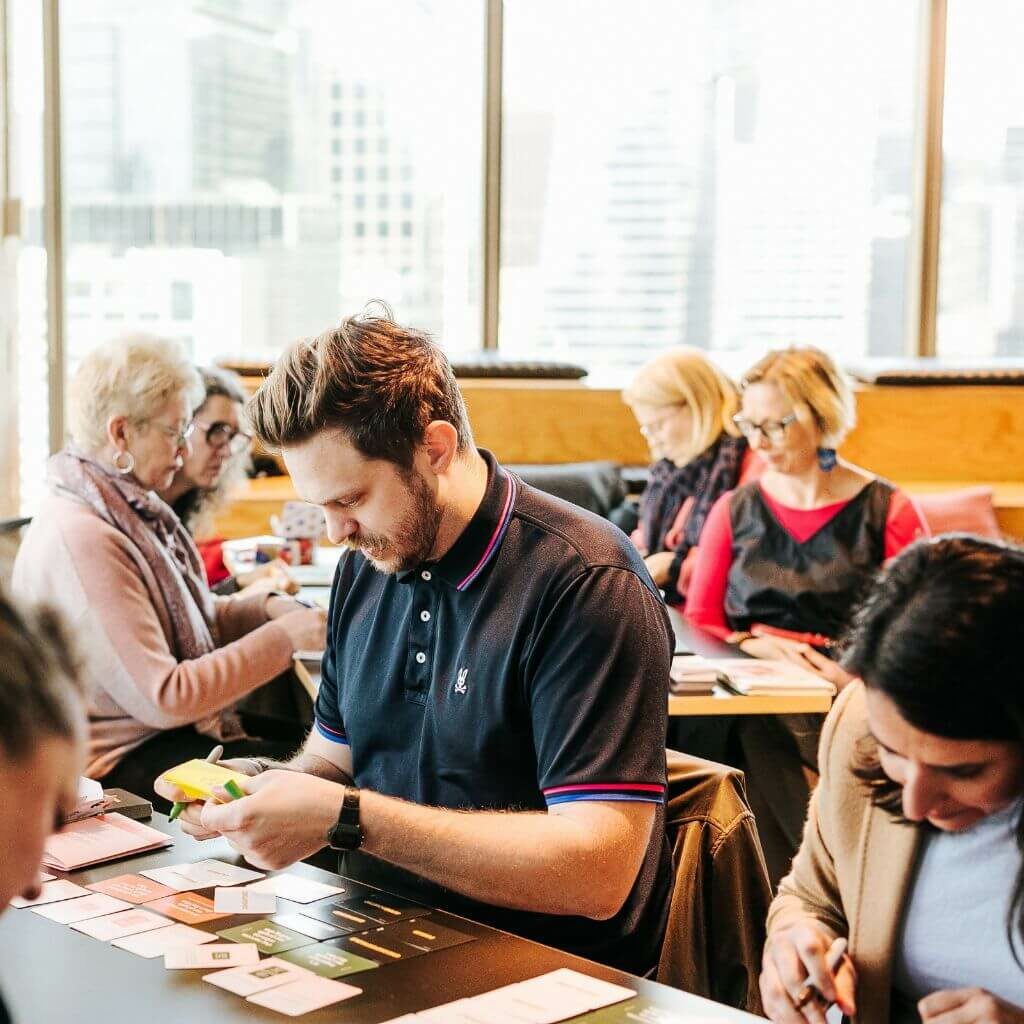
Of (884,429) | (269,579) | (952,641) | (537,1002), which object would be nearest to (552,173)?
(884,429)

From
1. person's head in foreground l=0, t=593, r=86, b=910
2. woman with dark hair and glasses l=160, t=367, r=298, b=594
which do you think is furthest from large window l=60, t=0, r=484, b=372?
person's head in foreground l=0, t=593, r=86, b=910

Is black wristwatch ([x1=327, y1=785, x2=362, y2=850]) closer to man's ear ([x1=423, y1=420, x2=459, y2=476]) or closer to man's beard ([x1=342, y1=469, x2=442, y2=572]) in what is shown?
man's beard ([x1=342, y1=469, x2=442, y2=572])

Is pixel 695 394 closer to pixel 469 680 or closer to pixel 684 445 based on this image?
pixel 684 445

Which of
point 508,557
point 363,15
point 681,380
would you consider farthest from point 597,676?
point 363,15

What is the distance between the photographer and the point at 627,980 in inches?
64.4

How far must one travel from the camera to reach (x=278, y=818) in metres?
1.88

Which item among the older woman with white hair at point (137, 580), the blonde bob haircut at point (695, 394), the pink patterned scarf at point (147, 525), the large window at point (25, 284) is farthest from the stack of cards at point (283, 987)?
the large window at point (25, 284)

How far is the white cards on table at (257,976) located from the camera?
5.22 ft

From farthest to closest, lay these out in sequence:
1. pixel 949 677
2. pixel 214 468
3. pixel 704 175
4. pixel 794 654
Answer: pixel 704 175 → pixel 214 468 → pixel 794 654 → pixel 949 677

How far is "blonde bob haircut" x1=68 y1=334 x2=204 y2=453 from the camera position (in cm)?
333

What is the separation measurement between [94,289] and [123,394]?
373cm

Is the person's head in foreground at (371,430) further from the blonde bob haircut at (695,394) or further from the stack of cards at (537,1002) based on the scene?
the blonde bob haircut at (695,394)

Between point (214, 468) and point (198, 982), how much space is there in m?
2.75

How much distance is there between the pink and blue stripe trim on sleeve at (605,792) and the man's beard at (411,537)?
0.40m
